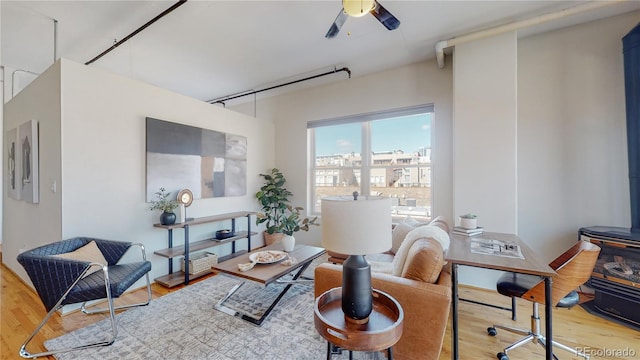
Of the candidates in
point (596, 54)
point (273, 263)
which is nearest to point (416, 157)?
point (596, 54)

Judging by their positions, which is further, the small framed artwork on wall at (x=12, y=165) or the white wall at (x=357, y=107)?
the white wall at (x=357, y=107)

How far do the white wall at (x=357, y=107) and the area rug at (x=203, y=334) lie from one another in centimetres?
232

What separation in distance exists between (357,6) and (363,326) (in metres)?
2.12

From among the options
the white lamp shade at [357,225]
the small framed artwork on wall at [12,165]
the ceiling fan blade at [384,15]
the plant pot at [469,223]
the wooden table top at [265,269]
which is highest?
the ceiling fan blade at [384,15]

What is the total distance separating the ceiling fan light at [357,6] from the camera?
1.82 m

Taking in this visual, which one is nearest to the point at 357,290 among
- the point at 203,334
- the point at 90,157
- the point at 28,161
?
the point at 203,334

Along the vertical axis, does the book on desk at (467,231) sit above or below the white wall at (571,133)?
below

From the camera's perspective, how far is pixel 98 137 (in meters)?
2.65

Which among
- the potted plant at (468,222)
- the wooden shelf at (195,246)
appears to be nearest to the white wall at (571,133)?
the potted plant at (468,222)

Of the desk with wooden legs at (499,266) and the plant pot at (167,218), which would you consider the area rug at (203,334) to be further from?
the plant pot at (167,218)

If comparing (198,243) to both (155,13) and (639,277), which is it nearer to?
(155,13)

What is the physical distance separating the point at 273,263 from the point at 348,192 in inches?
93.0

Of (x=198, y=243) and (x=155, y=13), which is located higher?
(x=155, y=13)

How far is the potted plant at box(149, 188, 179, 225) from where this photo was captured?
3.05 meters
